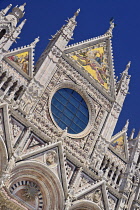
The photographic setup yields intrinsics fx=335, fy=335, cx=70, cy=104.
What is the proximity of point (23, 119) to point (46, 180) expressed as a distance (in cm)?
271

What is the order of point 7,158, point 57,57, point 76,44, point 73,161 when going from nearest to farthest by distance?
point 7,158 → point 73,161 → point 57,57 → point 76,44

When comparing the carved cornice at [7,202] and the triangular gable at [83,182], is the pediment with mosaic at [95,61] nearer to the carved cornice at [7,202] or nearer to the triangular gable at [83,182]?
the triangular gable at [83,182]

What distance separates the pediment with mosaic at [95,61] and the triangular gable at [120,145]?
2.76 m

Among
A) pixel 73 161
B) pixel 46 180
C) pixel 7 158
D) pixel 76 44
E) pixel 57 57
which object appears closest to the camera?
pixel 7 158

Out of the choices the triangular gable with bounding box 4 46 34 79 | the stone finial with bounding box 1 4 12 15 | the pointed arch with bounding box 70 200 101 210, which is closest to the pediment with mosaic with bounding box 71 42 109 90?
the triangular gable with bounding box 4 46 34 79

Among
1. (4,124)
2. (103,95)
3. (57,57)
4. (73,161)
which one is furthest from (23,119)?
(103,95)

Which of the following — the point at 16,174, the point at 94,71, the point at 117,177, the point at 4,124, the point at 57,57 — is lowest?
the point at 16,174

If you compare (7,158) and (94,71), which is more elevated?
(94,71)

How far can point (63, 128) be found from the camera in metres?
16.0

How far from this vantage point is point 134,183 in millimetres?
17516

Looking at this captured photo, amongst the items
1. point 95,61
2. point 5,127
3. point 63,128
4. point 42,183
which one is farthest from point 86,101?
point 5,127

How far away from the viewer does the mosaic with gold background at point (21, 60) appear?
49.4ft

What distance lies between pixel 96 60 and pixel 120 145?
4904 mm

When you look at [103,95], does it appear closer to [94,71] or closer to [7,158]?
[94,71]
